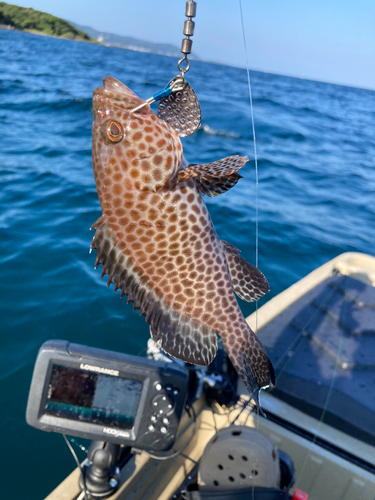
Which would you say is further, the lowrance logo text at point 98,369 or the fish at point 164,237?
the lowrance logo text at point 98,369

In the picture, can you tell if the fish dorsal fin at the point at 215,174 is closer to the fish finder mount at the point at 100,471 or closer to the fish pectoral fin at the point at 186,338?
the fish pectoral fin at the point at 186,338

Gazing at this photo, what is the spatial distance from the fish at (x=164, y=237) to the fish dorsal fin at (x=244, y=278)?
13 cm

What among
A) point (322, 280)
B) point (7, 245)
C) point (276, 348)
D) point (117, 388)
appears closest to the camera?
point (117, 388)

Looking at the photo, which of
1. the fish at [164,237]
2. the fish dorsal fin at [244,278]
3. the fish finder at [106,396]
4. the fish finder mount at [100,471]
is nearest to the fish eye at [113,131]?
the fish at [164,237]

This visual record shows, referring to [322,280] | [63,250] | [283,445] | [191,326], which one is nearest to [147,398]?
[191,326]

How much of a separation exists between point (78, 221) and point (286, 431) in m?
6.97

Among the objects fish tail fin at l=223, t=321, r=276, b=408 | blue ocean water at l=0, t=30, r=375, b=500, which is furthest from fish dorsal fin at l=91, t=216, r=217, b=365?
blue ocean water at l=0, t=30, r=375, b=500

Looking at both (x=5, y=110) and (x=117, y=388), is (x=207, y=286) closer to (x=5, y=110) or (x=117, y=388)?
(x=117, y=388)

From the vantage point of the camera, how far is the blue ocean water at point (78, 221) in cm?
546

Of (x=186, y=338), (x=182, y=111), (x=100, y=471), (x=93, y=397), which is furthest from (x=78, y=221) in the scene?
(x=186, y=338)

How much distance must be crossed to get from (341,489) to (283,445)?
1.97ft

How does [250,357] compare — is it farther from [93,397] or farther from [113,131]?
[93,397]

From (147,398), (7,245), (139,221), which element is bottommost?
(7,245)

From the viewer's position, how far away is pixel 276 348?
15.4ft
